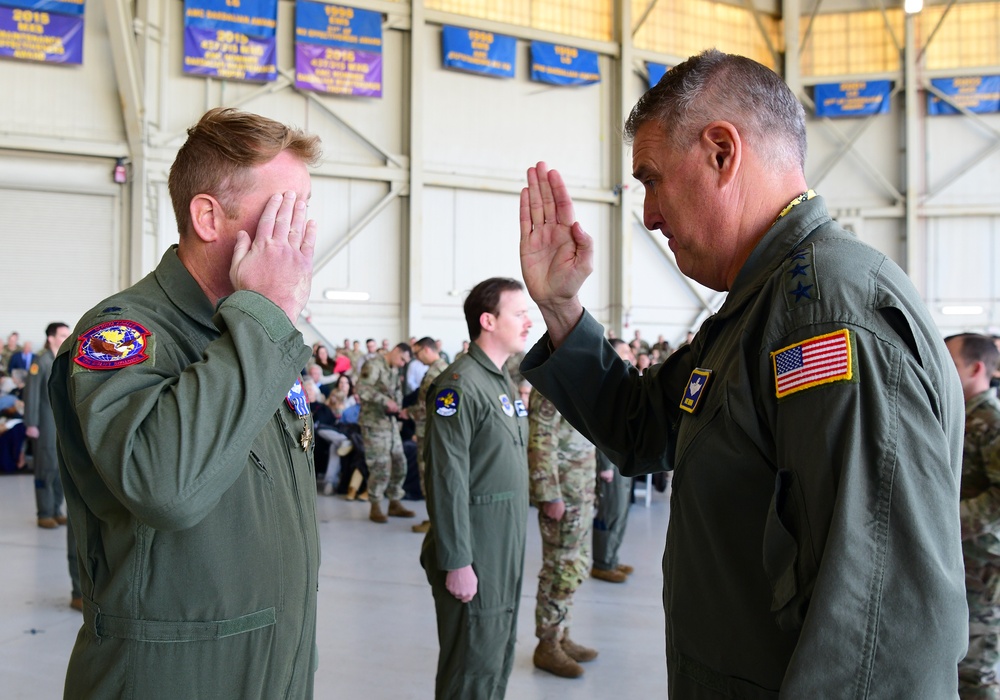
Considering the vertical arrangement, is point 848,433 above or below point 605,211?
below

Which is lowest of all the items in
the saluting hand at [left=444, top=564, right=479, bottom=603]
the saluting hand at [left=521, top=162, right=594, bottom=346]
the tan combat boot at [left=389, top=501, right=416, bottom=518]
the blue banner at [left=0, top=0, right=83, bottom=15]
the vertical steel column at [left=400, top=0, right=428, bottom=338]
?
the tan combat boot at [left=389, top=501, right=416, bottom=518]

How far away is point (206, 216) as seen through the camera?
1473 millimetres

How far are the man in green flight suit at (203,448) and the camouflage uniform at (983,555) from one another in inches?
100

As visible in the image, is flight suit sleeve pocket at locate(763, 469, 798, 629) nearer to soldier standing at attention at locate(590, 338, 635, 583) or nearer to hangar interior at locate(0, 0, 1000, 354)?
soldier standing at attention at locate(590, 338, 635, 583)

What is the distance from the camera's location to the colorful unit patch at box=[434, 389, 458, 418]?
3006 mm

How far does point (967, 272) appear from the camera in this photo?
15.0m

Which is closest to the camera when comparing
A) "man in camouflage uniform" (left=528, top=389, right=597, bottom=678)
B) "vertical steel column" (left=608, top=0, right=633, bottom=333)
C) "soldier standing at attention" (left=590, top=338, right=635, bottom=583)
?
"man in camouflage uniform" (left=528, top=389, right=597, bottom=678)

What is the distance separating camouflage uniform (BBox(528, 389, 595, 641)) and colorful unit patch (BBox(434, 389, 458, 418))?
4.13 ft

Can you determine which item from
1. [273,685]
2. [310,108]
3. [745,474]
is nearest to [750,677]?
[745,474]

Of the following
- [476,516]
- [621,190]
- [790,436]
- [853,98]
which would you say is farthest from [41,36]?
[853,98]

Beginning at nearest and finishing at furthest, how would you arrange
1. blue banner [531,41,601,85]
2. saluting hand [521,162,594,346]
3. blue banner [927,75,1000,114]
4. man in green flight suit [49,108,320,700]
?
man in green flight suit [49,108,320,700], saluting hand [521,162,594,346], blue banner [531,41,601,85], blue banner [927,75,1000,114]

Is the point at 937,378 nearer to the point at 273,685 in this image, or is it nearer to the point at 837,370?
the point at 837,370

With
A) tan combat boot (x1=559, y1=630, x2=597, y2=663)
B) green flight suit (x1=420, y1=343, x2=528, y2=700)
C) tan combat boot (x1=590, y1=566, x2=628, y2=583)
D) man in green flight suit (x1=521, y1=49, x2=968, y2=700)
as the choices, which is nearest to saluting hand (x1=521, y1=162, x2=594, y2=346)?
man in green flight suit (x1=521, y1=49, x2=968, y2=700)

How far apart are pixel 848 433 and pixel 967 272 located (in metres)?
16.6
